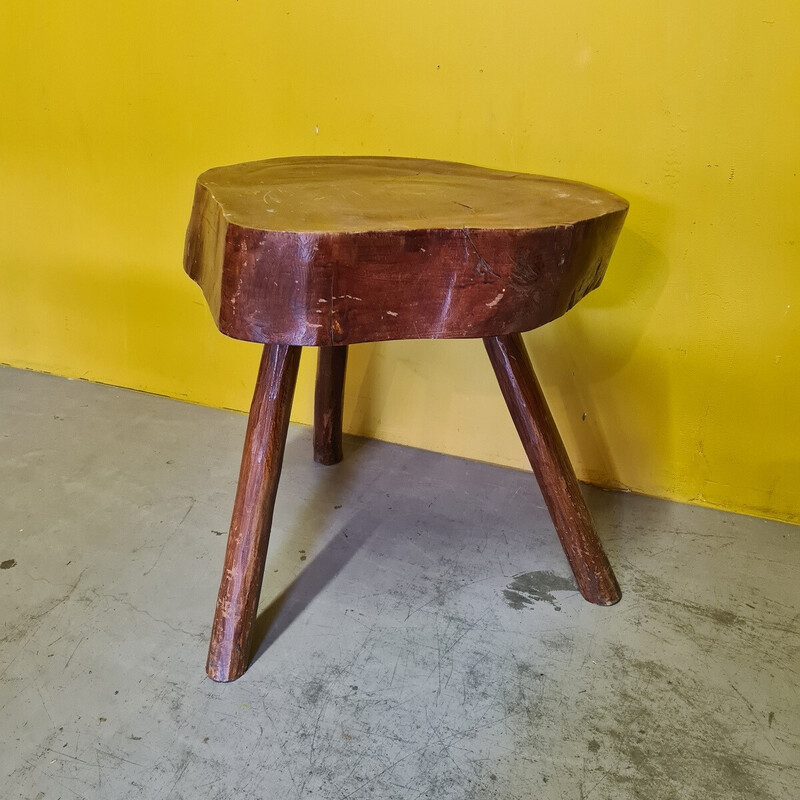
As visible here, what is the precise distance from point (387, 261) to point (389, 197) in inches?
7.3

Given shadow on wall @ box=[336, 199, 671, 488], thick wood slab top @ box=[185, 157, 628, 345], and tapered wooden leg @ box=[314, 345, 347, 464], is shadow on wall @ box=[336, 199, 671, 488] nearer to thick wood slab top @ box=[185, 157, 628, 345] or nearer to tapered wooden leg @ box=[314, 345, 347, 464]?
tapered wooden leg @ box=[314, 345, 347, 464]

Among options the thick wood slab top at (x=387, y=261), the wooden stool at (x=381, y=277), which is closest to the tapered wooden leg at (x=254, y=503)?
the wooden stool at (x=381, y=277)

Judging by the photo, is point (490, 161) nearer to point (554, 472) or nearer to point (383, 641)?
point (554, 472)

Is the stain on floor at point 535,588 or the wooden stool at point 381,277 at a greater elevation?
the wooden stool at point 381,277

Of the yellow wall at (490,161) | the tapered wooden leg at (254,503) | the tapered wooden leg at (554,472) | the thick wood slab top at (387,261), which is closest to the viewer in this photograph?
the thick wood slab top at (387,261)

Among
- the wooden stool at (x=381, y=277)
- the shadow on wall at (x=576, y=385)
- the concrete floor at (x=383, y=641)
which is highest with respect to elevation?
the wooden stool at (x=381, y=277)

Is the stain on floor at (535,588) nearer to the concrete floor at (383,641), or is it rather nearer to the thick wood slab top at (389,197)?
the concrete floor at (383,641)

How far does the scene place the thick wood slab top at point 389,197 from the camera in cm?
78

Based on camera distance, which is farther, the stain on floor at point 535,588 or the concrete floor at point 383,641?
the stain on floor at point 535,588

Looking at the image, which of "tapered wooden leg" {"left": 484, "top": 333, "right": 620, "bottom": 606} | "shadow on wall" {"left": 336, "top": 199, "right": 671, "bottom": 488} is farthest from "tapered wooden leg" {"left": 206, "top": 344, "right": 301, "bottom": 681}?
"shadow on wall" {"left": 336, "top": 199, "right": 671, "bottom": 488}

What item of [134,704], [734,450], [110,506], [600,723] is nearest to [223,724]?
[134,704]

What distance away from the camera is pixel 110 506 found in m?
1.26

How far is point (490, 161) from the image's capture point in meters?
1.32

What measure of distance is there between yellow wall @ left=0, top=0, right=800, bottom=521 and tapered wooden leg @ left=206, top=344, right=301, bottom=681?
58 centimetres
